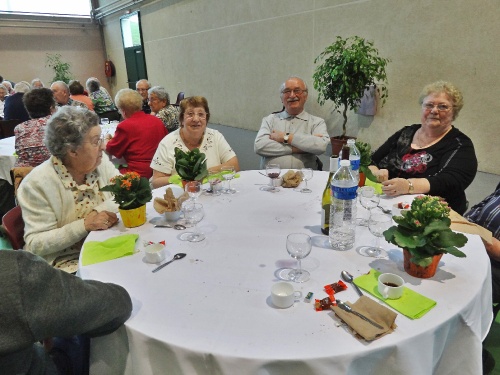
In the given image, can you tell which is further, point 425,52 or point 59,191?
point 425,52

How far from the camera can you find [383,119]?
12.9 ft

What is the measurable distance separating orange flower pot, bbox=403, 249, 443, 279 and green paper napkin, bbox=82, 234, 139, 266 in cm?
107

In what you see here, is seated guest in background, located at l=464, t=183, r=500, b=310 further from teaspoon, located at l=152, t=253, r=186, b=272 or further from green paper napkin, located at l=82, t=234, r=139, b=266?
green paper napkin, located at l=82, t=234, r=139, b=266

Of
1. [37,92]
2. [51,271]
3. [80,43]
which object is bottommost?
[51,271]

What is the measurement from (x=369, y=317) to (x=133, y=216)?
1134 millimetres

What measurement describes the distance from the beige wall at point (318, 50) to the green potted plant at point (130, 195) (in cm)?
308

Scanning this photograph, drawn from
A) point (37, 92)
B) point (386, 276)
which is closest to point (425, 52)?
point (386, 276)

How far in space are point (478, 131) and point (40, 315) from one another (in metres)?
3.63

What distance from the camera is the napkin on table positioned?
92cm

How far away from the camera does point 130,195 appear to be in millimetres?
1572

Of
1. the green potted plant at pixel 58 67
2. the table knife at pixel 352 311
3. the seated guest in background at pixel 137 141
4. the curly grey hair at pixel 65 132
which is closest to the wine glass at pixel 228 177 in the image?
the curly grey hair at pixel 65 132

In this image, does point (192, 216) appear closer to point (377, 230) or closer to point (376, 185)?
point (377, 230)

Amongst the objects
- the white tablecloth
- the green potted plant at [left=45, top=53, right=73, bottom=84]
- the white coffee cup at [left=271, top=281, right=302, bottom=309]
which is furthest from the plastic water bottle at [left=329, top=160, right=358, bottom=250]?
the green potted plant at [left=45, top=53, right=73, bottom=84]

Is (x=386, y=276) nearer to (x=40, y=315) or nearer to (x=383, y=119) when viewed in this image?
(x=40, y=315)
